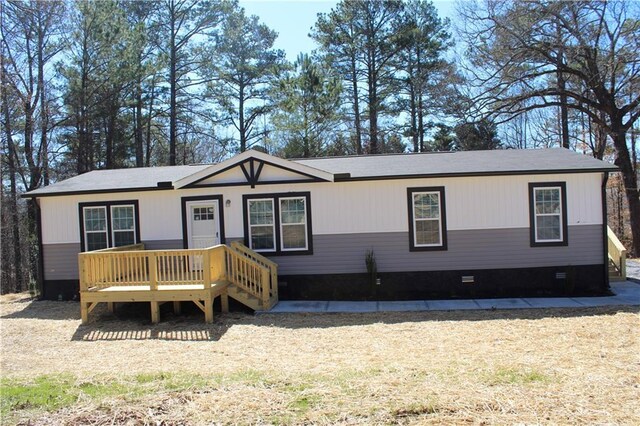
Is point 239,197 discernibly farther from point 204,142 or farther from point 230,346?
point 204,142

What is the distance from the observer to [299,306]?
10.7 m

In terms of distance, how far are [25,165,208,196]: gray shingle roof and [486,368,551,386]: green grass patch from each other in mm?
9372

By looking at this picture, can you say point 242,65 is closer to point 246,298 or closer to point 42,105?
point 42,105

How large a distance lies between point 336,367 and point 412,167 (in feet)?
23.4

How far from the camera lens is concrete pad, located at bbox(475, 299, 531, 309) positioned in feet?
33.1

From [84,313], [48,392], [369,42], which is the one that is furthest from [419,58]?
[48,392]

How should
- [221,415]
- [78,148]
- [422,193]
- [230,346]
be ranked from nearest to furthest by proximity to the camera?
[221,415], [230,346], [422,193], [78,148]

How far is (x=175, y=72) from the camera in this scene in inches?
1019

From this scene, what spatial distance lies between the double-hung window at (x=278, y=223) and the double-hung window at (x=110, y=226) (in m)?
3.10

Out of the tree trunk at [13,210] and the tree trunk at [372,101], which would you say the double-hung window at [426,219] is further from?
the tree trunk at [13,210]

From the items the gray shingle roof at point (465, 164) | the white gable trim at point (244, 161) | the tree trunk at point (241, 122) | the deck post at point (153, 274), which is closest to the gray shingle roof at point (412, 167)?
the gray shingle roof at point (465, 164)

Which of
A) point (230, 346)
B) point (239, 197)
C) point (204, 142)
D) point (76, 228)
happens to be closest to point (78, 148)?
point (204, 142)

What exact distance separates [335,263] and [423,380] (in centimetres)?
678

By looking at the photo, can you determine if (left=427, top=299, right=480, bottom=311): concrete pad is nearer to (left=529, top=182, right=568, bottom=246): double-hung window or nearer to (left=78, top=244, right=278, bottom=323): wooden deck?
(left=529, top=182, right=568, bottom=246): double-hung window
